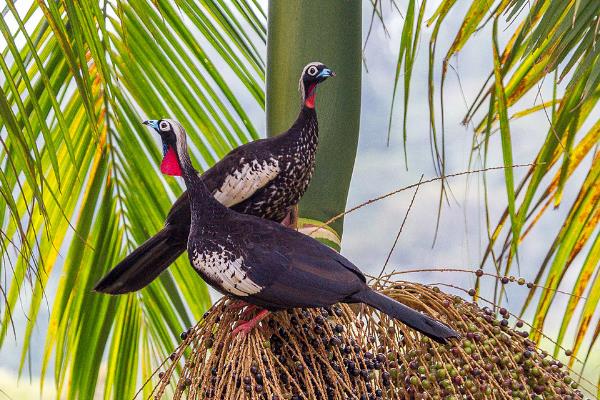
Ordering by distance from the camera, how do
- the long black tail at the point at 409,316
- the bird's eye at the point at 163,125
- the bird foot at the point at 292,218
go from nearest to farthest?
1. the long black tail at the point at 409,316
2. the bird's eye at the point at 163,125
3. the bird foot at the point at 292,218

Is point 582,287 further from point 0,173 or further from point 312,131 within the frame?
point 0,173

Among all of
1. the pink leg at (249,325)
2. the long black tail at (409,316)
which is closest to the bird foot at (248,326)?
the pink leg at (249,325)

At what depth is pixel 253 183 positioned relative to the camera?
1294 millimetres

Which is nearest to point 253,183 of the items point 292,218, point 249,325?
point 292,218

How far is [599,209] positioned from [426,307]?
60 cm

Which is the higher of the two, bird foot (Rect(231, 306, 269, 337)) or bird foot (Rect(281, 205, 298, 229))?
bird foot (Rect(281, 205, 298, 229))

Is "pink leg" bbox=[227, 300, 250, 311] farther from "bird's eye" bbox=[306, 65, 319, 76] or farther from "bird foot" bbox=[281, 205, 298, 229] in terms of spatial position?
"bird's eye" bbox=[306, 65, 319, 76]

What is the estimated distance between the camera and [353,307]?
4.52 ft

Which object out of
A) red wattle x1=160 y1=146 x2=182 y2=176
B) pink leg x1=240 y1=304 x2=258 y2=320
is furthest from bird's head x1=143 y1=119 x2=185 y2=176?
pink leg x1=240 y1=304 x2=258 y2=320

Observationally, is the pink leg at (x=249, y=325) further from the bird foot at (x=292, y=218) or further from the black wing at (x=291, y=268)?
the bird foot at (x=292, y=218)

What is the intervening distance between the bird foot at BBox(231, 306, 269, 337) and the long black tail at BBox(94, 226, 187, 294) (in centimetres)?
20

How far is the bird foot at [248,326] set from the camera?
1144 millimetres

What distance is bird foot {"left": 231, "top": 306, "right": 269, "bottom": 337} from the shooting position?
1.14 metres

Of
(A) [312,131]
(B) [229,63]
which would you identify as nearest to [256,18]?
(B) [229,63]
